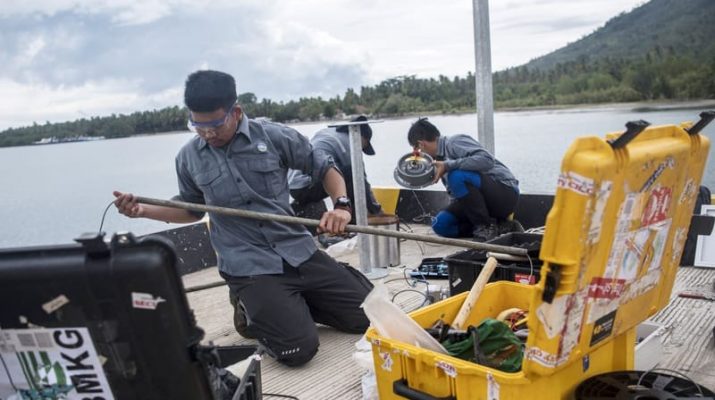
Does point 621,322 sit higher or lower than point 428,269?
higher

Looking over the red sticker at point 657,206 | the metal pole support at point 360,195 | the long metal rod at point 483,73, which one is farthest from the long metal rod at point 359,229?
the long metal rod at point 483,73

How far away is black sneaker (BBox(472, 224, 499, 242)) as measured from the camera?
5.33m

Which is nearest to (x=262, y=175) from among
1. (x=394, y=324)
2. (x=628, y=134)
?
(x=394, y=324)

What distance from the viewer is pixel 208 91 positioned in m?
2.98

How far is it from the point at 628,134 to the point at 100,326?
4.80ft

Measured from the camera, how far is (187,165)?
11.3 feet

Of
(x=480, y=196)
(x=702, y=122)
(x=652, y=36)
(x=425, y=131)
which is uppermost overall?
(x=652, y=36)

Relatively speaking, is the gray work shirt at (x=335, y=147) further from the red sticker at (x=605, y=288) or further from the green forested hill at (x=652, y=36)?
the green forested hill at (x=652, y=36)

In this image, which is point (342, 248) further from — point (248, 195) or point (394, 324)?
point (394, 324)

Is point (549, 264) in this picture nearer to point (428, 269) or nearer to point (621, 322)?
point (621, 322)

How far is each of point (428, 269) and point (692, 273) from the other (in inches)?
73.7

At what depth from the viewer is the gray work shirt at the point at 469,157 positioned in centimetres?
525

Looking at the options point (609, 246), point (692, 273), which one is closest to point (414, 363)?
point (609, 246)

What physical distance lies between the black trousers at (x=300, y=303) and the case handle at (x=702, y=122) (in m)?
2.06
